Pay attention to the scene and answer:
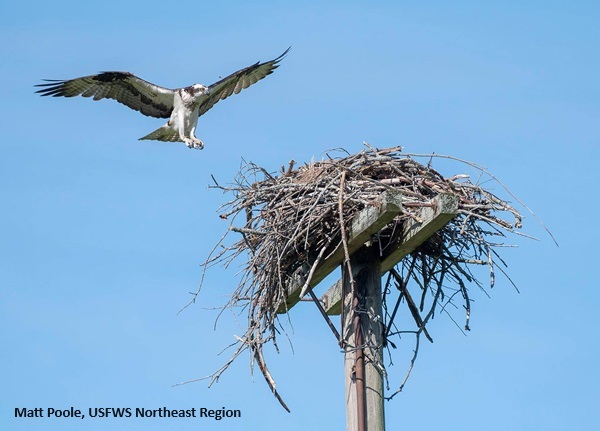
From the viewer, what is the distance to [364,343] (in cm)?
546

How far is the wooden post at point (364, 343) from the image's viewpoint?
5.24 meters

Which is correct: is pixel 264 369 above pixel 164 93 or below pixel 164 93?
below

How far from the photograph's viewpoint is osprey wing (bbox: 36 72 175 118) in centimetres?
1045

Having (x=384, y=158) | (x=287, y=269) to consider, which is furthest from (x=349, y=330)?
(x=384, y=158)

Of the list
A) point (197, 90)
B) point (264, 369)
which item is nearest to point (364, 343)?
point (264, 369)

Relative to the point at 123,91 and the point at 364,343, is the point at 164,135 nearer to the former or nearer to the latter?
the point at 123,91

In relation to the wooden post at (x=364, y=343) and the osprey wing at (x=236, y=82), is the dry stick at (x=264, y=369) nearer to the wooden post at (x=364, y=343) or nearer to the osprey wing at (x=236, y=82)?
the wooden post at (x=364, y=343)

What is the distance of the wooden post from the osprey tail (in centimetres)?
523

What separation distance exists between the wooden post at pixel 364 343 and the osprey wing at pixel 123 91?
5.37 metres

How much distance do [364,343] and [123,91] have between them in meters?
6.09

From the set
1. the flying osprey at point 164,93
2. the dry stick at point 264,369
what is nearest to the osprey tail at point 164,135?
the flying osprey at point 164,93

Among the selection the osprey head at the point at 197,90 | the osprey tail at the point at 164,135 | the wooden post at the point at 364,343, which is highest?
the osprey head at the point at 197,90

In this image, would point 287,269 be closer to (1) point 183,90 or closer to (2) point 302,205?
(2) point 302,205

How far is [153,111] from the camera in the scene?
1098cm
